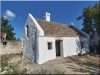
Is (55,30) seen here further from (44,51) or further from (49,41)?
(44,51)

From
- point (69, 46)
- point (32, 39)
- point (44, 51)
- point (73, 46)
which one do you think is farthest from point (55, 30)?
point (44, 51)

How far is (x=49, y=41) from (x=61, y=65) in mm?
4576

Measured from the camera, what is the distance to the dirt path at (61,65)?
1928cm

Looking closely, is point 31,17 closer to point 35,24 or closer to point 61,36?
point 35,24

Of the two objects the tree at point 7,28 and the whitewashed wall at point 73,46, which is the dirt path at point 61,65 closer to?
the whitewashed wall at point 73,46

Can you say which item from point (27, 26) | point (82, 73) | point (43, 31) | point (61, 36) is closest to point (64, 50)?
point (61, 36)

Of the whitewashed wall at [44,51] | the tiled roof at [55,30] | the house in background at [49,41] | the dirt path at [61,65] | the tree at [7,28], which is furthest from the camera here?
the tree at [7,28]

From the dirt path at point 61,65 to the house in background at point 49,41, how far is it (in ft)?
3.17

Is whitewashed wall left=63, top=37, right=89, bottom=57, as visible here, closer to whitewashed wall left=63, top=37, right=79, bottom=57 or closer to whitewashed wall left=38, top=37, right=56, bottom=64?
whitewashed wall left=63, top=37, right=79, bottom=57

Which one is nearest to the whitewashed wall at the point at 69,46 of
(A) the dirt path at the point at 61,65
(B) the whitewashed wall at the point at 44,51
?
(A) the dirt path at the point at 61,65

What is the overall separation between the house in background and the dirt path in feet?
3.17

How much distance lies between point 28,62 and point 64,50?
500 cm

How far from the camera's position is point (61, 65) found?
22141mm

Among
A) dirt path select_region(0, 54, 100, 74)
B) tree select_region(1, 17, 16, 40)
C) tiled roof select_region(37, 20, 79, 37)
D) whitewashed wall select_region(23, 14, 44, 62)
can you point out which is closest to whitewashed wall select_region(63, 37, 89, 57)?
tiled roof select_region(37, 20, 79, 37)
